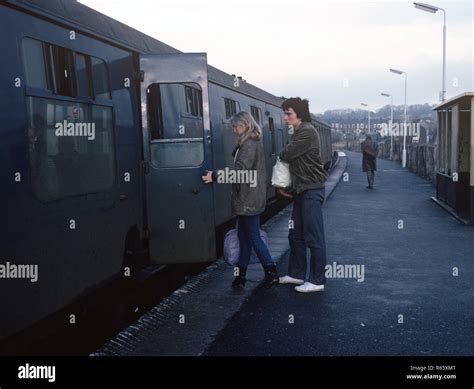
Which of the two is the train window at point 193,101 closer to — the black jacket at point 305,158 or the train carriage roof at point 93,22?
the train carriage roof at point 93,22

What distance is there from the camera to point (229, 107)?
39.3 ft

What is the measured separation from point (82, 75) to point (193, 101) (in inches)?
89.1

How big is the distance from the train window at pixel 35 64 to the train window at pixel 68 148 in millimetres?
125

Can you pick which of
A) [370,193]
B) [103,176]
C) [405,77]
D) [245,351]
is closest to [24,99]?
[103,176]

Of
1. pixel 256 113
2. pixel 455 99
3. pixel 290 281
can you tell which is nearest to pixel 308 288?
pixel 290 281

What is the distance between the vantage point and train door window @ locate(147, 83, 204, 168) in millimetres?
7461

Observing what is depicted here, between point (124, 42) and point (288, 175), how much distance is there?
222cm

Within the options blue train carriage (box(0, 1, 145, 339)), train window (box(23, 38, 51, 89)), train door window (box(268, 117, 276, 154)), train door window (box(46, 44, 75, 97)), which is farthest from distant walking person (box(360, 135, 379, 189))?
train window (box(23, 38, 51, 89))

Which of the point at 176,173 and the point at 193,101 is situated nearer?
the point at 176,173

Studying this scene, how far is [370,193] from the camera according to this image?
819 inches

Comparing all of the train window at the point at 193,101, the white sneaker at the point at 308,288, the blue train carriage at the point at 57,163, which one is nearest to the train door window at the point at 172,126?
the train window at the point at 193,101

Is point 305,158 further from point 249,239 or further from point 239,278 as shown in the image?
point 239,278

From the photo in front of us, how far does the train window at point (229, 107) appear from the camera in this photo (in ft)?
38.3

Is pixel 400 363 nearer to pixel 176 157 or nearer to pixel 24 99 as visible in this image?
pixel 24 99
